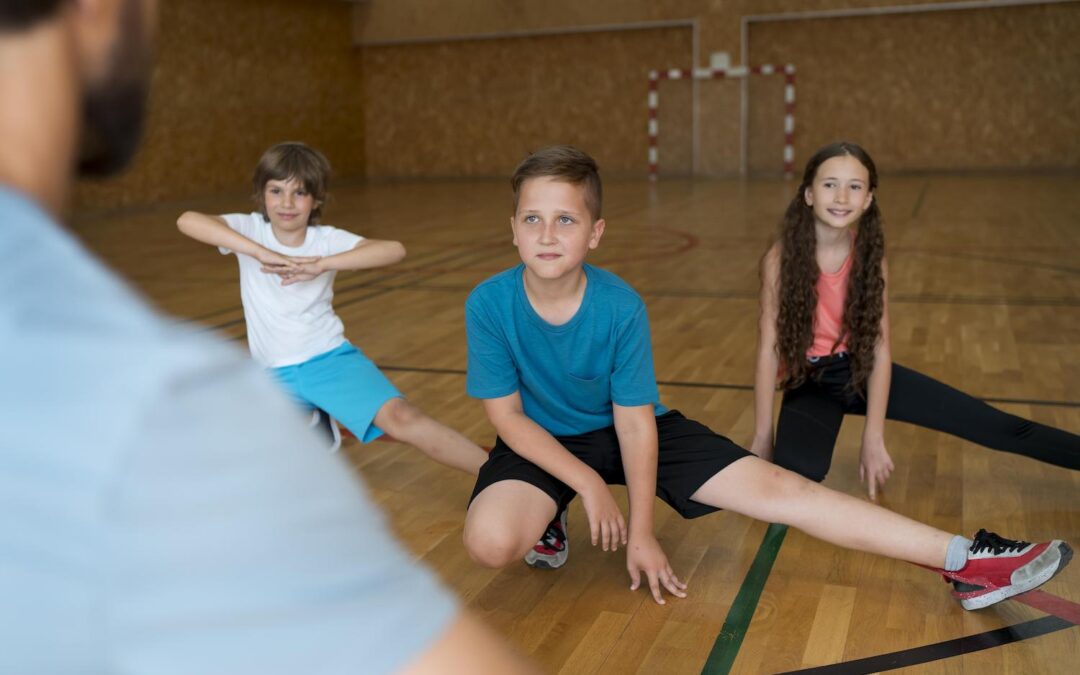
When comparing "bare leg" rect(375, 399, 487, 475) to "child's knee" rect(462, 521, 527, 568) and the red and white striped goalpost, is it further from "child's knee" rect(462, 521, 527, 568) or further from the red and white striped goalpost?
the red and white striped goalpost

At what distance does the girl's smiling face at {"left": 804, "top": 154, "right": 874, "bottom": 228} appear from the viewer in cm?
270

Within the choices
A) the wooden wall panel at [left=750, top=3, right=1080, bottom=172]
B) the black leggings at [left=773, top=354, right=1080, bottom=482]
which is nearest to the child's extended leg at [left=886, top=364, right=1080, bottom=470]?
the black leggings at [left=773, top=354, right=1080, bottom=482]

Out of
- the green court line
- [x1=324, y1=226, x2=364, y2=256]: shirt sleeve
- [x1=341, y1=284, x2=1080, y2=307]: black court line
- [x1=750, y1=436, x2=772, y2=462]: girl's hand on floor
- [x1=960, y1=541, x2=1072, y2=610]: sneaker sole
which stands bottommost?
the green court line

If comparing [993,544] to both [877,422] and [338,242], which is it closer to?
[877,422]

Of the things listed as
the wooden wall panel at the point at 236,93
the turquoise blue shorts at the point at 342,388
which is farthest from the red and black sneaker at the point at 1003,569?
the wooden wall panel at the point at 236,93

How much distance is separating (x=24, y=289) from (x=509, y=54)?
1610 centimetres

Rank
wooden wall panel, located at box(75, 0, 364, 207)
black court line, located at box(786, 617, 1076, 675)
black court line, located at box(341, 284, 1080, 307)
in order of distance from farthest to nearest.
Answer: wooden wall panel, located at box(75, 0, 364, 207)
black court line, located at box(341, 284, 1080, 307)
black court line, located at box(786, 617, 1076, 675)

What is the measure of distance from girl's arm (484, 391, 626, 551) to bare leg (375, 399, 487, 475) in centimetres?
53

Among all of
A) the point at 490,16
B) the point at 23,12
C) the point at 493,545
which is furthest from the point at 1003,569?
the point at 490,16

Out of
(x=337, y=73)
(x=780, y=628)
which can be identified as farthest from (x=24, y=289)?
(x=337, y=73)

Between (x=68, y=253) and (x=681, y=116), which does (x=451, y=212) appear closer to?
(x=681, y=116)

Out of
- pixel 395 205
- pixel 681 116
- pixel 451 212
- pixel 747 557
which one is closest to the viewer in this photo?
pixel 747 557

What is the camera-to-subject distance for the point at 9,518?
31 cm

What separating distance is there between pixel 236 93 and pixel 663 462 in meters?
12.7
